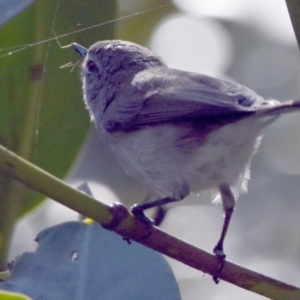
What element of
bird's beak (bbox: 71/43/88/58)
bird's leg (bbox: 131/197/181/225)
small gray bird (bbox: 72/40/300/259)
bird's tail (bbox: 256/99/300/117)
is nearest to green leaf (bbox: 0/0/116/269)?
bird's beak (bbox: 71/43/88/58)

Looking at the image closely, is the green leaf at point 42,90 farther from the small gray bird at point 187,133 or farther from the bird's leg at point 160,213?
the bird's leg at point 160,213

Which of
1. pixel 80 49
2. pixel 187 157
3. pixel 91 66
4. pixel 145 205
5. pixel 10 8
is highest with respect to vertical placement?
pixel 10 8

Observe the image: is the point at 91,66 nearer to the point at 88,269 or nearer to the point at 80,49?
the point at 80,49

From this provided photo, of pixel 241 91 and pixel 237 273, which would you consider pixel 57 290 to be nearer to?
pixel 237 273

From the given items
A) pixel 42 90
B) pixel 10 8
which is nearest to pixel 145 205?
pixel 42 90

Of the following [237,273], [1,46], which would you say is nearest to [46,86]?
[1,46]

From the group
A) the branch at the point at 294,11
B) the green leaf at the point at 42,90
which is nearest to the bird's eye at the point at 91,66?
the green leaf at the point at 42,90

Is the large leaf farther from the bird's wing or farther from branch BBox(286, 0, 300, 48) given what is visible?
branch BBox(286, 0, 300, 48)
